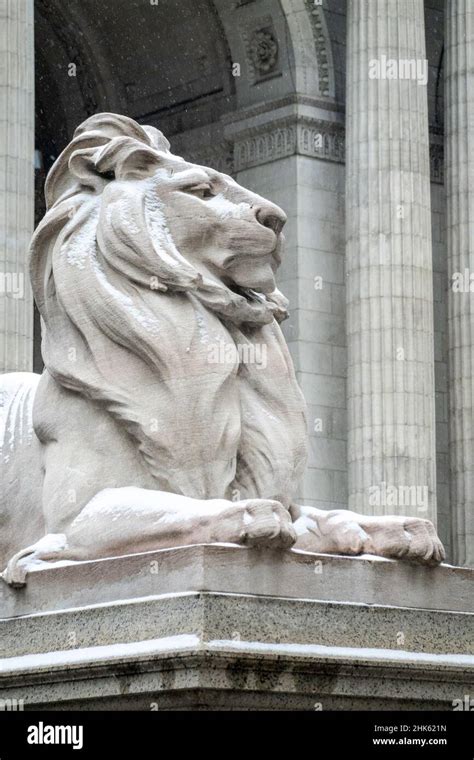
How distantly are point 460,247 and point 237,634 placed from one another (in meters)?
26.3

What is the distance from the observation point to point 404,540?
676 cm

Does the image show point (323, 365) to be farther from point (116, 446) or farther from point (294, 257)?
point (116, 446)

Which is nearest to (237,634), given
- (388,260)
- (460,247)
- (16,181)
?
(16,181)

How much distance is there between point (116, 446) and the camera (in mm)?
6949

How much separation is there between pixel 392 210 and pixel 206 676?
2506cm

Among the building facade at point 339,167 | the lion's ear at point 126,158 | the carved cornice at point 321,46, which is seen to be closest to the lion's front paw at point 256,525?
the lion's ear at point 126,158

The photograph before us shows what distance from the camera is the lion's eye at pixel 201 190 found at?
7.15m

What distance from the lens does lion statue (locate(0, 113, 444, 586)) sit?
6844mm

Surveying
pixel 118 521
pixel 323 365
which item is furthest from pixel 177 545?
pixel 323 365

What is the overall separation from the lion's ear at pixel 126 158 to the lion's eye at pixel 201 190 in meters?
0.19

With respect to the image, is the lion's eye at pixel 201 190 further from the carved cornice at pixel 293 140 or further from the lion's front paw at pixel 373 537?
the carved cornice at pixel 293 140

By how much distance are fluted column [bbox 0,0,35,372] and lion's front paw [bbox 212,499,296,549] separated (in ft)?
63.5
